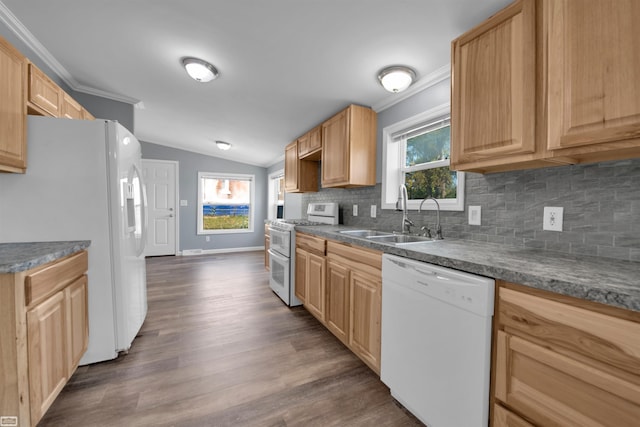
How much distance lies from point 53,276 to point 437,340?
197 centimetres

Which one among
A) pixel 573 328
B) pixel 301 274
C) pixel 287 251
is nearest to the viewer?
pixel 573 328

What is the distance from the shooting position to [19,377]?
3.71ft

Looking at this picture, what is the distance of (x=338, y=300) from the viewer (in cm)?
208

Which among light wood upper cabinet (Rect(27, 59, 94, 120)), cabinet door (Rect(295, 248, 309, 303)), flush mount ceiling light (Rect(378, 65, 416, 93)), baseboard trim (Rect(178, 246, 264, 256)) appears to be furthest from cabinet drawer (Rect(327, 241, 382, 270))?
baseboard trim (Rect(178, 246, 264, 256))

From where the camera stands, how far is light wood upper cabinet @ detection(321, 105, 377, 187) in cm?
261

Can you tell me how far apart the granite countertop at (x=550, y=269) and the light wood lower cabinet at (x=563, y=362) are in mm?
45

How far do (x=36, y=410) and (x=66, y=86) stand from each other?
3296mm

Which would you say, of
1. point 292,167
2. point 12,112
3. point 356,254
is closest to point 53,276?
point 12,112

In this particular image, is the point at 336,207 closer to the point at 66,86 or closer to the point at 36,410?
the point at 36,410

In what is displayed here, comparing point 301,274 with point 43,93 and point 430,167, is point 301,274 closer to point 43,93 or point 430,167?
point 430,167

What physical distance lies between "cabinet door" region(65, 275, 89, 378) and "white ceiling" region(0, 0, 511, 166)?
1.91 meters

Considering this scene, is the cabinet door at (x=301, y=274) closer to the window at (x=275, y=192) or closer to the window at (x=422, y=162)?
the window at (x=422, y=162)

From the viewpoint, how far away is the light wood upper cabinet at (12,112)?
1500 mm

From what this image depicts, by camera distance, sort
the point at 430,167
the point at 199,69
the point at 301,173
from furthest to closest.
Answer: the point at 301,173 → the point at 199,69 → the point at 430,167
